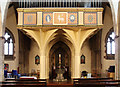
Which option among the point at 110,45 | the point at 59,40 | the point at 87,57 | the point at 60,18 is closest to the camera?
the point at 60,18

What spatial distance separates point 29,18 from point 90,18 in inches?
198

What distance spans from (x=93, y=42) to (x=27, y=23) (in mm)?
11161

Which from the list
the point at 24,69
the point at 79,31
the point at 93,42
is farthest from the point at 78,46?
the point at 24,69

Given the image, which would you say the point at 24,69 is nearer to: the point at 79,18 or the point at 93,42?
the point at 93,42

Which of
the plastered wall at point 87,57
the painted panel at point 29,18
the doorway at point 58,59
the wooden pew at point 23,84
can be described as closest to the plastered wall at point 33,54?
the doorway at point 58,59

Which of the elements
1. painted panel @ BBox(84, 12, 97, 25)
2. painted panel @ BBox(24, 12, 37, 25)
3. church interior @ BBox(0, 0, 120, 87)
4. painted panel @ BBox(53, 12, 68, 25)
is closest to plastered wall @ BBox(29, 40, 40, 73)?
church interior @ BBox(0, 0, 120, 87)

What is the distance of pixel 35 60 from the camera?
29.0 metres

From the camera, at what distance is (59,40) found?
1081 inches

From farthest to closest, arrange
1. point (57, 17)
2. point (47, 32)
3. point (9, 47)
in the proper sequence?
point (9, 47)
point (47, 32)
point (57, 17)

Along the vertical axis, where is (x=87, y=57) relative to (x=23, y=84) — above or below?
above

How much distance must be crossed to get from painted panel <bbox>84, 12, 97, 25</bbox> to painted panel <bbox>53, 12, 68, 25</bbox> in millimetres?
1655

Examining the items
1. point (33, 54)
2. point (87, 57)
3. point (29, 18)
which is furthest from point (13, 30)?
point (87, 57)

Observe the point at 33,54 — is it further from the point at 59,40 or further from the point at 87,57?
the point at 87,57

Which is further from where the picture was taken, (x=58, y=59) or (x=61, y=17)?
(x=58, y=59)
